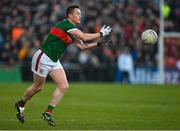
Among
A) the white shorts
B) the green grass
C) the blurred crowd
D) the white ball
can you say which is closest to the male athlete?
the white shorts

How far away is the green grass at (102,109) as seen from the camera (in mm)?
15190

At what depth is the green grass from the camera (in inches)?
598

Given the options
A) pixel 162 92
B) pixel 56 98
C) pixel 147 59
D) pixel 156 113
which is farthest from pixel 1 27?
pixel 56 98

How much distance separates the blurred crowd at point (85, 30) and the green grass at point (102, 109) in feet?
21.1

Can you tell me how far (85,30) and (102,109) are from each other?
16.3m

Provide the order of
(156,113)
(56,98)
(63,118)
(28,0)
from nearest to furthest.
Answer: (56,98) → (63,118) → (156,113) → (28,0)

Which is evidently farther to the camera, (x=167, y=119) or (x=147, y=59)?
(x=147, y=59)

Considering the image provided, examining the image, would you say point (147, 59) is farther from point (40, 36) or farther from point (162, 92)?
point (162, 92)

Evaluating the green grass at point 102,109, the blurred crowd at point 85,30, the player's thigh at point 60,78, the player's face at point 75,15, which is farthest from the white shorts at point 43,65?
the blurred crowd at point 85,30

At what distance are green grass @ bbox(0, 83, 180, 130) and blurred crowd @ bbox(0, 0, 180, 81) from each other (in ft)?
21.1

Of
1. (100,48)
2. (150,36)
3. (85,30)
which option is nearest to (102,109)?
(150,36)

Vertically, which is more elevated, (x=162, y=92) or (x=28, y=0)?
(x=28, y=0)

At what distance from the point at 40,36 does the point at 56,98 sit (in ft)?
68.3

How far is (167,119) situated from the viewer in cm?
1683
